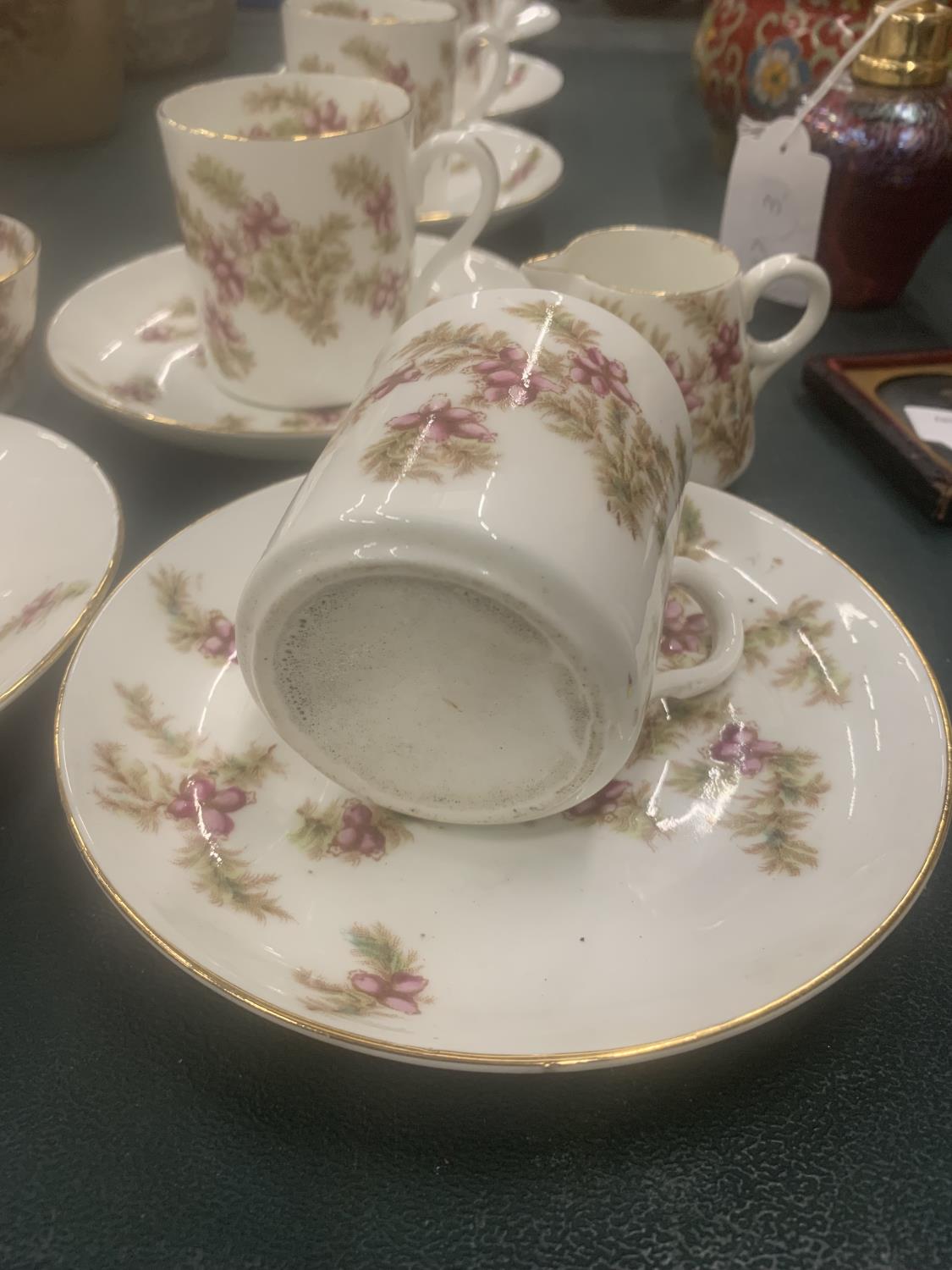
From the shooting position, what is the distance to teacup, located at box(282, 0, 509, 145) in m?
0.97

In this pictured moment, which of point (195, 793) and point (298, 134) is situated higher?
point (298, 134)

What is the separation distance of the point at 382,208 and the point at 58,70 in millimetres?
771

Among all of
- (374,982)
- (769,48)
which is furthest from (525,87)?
(374,982)

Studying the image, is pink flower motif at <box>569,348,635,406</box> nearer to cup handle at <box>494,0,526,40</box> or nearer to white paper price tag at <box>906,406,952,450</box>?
white paper price tag at <box>906,406,952,450</box>

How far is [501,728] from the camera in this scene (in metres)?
0.43

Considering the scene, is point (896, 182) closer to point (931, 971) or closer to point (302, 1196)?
point (931, 971)

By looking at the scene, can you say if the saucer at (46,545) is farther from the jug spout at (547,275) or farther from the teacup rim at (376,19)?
the teacup rim at (376,19)

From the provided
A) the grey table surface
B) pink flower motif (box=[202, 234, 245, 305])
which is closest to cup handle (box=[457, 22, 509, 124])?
pink flower motif (box=[202, 234, 245, 305])

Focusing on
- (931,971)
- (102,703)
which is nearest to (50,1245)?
(102,703)

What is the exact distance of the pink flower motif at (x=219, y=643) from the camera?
1.79ft

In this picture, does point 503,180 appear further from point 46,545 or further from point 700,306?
point 46,545

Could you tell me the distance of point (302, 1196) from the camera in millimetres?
387

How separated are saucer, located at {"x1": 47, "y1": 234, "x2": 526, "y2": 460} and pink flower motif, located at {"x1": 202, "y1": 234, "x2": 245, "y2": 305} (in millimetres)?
79

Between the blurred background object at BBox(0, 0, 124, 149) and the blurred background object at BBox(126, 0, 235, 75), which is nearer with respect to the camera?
the blurred background object at BBox(0, 0, 124, 149)
